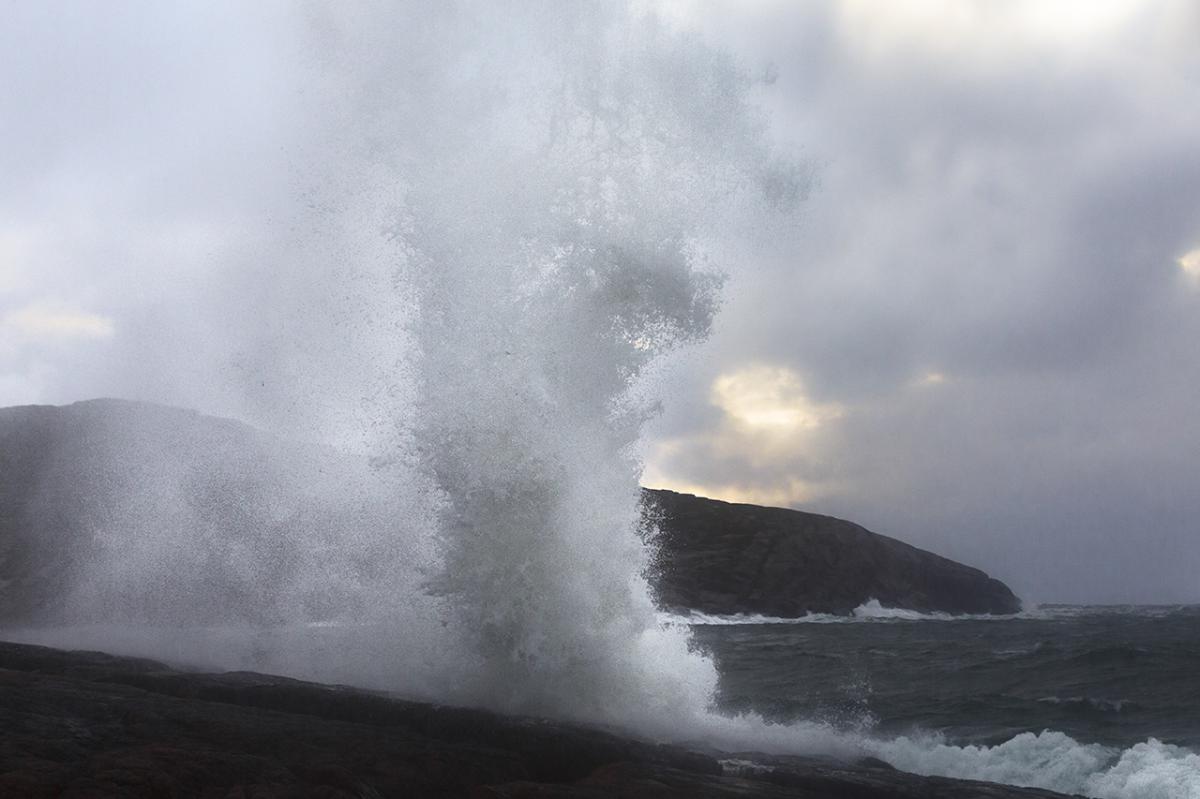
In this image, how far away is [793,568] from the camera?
238 ft

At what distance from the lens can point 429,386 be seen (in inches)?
571

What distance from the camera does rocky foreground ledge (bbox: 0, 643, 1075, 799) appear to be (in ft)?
21.6

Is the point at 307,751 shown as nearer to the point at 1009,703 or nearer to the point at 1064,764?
the point at 1064,764

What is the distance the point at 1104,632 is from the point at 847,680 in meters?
20.6

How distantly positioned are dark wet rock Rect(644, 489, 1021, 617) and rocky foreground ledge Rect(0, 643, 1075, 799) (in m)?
54.4

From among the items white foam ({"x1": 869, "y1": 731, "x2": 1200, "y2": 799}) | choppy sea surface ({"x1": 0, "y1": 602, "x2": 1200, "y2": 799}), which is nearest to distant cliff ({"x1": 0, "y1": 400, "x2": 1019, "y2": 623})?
choppy sea surface ({"x1": 0, "y1": 602, "x2": 1200, "y2": 799})

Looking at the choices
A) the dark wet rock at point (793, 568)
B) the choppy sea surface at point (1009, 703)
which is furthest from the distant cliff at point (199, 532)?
the choppy sea surface at point (1009, 703)

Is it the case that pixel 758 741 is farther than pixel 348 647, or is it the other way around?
pixel 348 647

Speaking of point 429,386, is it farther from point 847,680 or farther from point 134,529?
point 134,529

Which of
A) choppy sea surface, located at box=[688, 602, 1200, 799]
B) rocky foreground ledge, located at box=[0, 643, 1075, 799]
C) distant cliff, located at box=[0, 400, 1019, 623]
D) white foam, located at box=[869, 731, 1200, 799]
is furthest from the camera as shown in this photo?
distant cliff, located at box=[0, 400, 1019, 623]

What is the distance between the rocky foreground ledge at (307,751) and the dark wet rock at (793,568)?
54.4 metres

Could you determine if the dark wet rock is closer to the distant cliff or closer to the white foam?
the distant cliff

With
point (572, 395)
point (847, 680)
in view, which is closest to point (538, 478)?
point (572, 395)

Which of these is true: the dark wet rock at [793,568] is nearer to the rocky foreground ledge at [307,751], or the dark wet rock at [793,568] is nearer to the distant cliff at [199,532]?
the distant cliff at [199,532]
